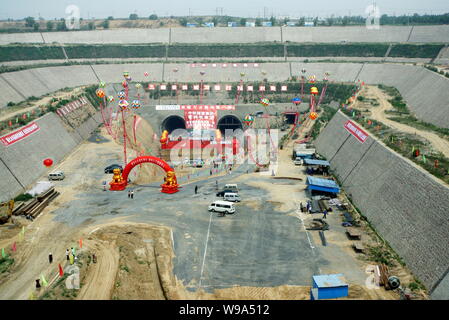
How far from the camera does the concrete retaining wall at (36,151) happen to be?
1995 inches

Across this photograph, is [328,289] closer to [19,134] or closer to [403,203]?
[403,203]

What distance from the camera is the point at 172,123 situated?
9994 cm

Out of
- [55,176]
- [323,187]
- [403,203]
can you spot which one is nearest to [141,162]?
[55,176]

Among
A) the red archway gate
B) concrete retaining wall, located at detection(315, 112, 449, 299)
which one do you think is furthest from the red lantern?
concrete retaining wall, located at detection(315, 112, 449, 299)

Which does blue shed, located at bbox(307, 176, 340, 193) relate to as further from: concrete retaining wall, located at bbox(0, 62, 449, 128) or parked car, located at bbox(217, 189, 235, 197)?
concrete retaining wall, located at bbox(0, 62, 449, 128)

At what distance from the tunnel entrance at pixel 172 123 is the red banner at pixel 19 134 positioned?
1345 inches

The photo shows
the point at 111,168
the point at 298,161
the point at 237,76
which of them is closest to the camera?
the point at 111,168

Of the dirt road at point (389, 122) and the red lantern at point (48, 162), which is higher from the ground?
the dirt road at point (389, 122)

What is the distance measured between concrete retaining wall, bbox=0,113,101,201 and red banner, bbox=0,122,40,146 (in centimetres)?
52

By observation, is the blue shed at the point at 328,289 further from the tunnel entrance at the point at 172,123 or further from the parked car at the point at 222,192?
the tunnel entrance at the point at 172,123

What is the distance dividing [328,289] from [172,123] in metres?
75.4

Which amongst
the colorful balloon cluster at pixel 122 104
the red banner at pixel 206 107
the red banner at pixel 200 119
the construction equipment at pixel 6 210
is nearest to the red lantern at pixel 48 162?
the colorful balloon cluster at pixel 122 104

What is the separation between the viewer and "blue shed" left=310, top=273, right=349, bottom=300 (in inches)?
1155
